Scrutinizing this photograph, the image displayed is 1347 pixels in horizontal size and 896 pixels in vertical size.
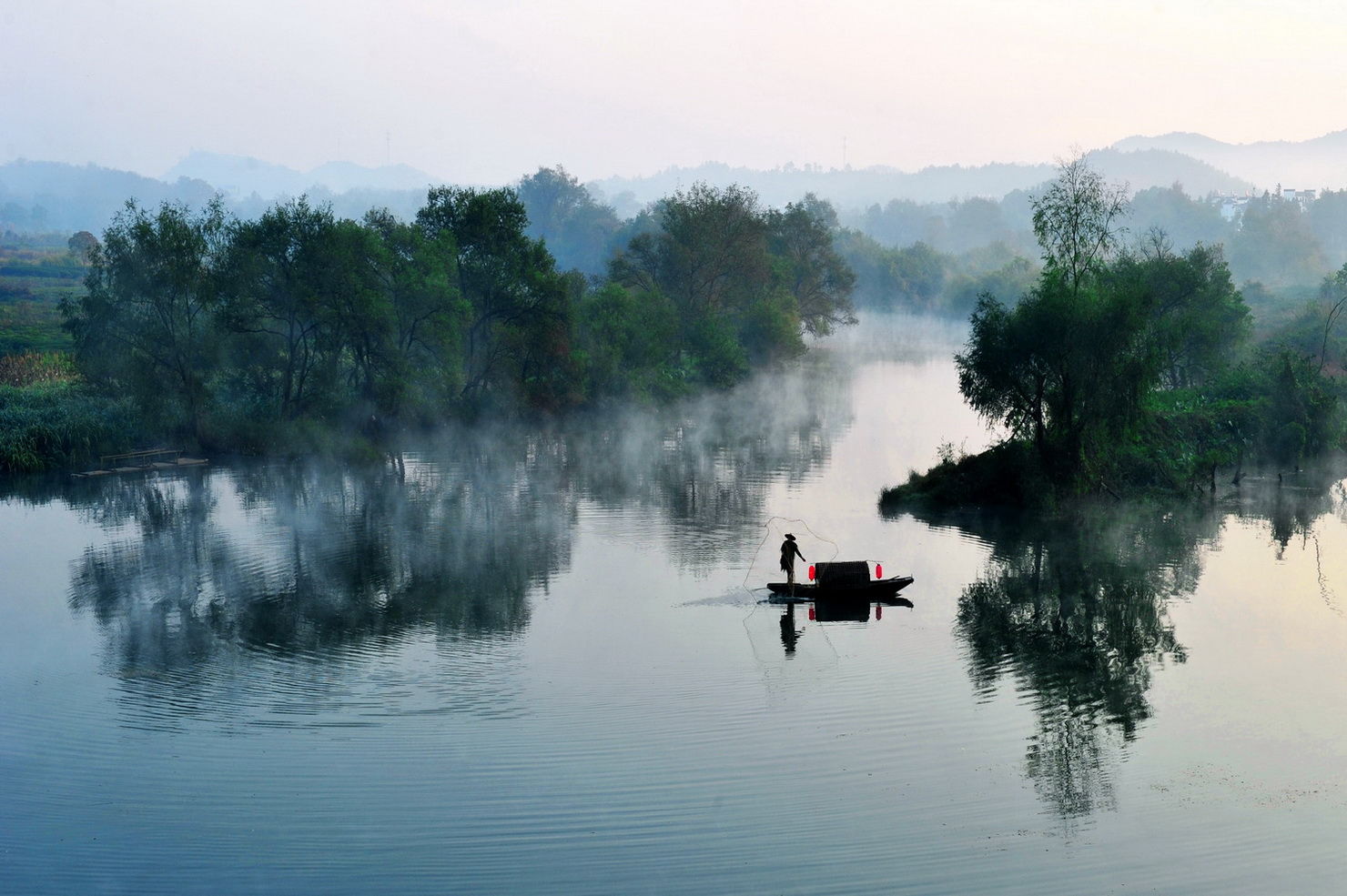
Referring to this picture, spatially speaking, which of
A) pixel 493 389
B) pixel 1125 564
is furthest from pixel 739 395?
pixel 1125 564

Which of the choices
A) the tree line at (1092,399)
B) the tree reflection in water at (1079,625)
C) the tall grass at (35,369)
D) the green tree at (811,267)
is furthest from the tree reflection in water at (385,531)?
the green tree at (811,267)

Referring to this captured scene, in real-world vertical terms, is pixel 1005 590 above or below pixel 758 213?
below

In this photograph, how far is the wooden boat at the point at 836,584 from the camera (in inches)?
1243

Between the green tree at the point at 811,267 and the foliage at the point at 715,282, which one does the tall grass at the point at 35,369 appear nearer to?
the foliage at the point at 715,282

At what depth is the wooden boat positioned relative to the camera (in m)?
31.6

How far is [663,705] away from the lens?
77.7 feet

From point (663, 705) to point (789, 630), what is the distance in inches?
266

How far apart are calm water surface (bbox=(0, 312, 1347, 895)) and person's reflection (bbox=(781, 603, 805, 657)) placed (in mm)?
172

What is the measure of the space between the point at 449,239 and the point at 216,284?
47.9 ft

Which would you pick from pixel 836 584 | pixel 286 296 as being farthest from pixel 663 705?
pixel 286 296

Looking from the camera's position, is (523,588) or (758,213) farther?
(758,213)

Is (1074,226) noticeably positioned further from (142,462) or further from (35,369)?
(35,369)

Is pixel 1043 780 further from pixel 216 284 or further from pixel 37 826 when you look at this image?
pixel 216 284

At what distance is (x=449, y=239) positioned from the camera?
70.5 m
